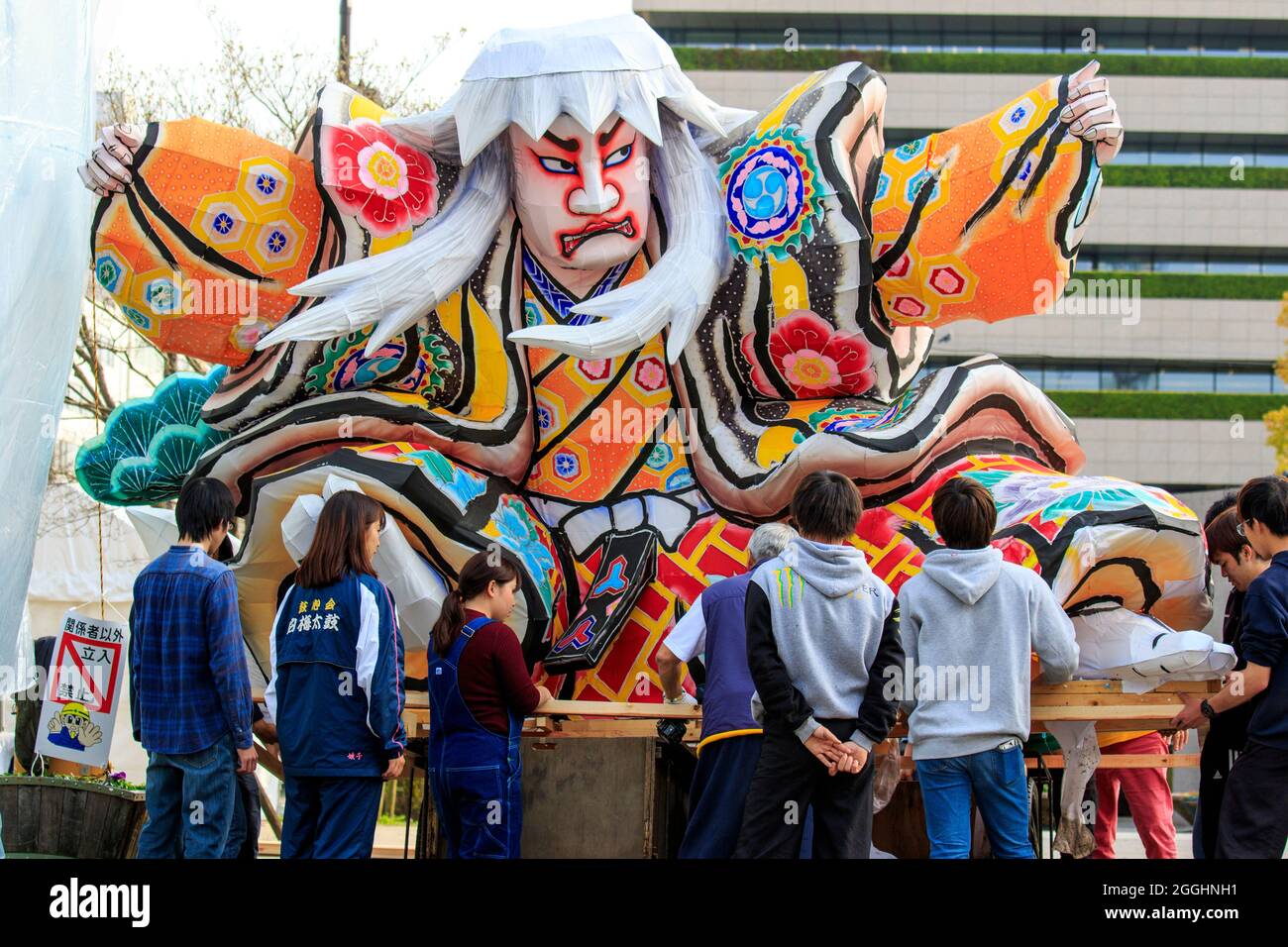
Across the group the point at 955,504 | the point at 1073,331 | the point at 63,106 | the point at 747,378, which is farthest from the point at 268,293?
the point at 1073,331

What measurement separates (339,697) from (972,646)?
1.96 metres

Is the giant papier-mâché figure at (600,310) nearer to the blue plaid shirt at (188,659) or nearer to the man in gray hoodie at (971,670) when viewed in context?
the blue plaid shirt at (188,659)

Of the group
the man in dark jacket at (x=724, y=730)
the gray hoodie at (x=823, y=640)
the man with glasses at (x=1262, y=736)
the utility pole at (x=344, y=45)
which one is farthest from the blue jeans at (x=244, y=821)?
the utility pole at (x=344, y=45)

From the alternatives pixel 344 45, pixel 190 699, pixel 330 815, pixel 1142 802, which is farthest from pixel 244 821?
pixel 344 45

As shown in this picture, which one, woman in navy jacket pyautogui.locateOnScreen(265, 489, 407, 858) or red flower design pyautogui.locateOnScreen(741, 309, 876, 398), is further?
red flower design pyautogui.locateOnScreen(741, 309, 876, 398)

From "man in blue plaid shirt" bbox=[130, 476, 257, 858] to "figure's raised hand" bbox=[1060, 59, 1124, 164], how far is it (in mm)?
3854

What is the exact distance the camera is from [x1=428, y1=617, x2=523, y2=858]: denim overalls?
17.7 feet

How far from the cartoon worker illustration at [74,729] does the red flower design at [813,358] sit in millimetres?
→ 3202

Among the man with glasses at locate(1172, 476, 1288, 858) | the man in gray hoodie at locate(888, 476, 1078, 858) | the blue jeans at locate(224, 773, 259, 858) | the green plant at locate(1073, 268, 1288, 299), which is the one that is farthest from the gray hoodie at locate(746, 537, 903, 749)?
the green plant at locate(1073, 268, 1288, 299)

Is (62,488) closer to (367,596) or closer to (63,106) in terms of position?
(63,106)

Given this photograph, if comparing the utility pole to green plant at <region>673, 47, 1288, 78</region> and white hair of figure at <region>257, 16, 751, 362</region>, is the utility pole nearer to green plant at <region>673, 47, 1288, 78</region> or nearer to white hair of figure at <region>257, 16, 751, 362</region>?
white hair of figure at <region>257, 16, 751, 362</region>

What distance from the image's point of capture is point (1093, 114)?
6766mm

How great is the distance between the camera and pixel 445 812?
5488 mm
